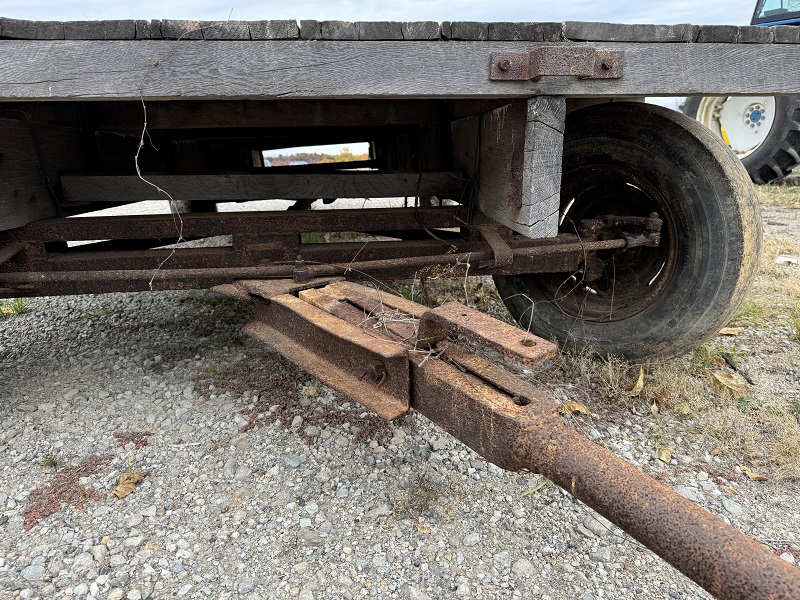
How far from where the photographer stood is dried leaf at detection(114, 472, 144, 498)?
1869mm

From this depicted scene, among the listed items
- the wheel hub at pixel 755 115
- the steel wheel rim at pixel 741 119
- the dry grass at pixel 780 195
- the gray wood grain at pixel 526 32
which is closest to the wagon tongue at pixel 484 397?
the gray wood grain at pixel 526 32

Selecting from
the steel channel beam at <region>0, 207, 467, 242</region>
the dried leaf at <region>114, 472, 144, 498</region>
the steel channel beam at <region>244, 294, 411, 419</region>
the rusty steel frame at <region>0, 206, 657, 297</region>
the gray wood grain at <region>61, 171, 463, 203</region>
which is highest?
the gray wood grain at <region>61, 171, 463, 203</region>

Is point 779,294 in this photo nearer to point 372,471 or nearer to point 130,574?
point 372,471

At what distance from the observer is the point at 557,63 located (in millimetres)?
1748

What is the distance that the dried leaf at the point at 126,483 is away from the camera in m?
1.87

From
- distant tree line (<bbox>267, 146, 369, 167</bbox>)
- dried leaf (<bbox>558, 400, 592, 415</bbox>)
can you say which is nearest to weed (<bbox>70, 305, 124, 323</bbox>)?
dried leaf (<bbox>558, 400, 592, 415</bbox>)

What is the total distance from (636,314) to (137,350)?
259cm

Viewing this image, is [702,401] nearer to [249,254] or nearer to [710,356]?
[710,356]

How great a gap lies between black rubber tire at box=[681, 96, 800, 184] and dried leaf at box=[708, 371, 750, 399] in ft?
19.6

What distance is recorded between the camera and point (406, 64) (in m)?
1.77

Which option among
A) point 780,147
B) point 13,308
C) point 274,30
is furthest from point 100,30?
point 780,147

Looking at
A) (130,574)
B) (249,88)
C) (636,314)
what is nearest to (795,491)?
(636,314)

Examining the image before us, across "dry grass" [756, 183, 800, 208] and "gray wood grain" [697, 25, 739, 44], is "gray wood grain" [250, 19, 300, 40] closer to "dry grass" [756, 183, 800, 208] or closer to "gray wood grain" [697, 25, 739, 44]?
"gray wood grain" [697, 25, 739, 44]

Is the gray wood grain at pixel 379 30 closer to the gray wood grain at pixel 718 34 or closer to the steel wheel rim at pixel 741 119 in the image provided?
the gray wood grain at pixel 718 34
